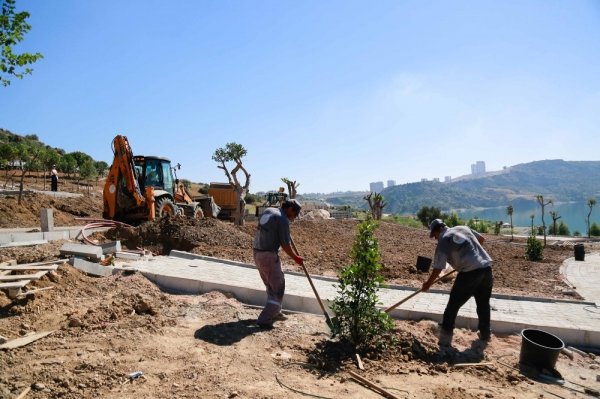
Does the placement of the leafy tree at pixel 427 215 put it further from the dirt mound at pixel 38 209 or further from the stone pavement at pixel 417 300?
the stone pavement at pixel 417 300

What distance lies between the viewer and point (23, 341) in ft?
13.0

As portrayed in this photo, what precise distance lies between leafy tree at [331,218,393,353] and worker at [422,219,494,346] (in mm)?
871

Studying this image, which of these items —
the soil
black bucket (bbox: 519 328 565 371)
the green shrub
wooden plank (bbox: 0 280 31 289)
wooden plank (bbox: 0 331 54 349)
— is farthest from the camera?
the green shrub

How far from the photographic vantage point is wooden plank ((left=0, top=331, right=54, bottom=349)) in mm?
3821

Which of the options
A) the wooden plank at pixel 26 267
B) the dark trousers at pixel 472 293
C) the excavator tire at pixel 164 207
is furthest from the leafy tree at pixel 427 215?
the wooden plank at pixel 26 267

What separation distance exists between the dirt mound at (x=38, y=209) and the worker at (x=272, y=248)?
12.1 m

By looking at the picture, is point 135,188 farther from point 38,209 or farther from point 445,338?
point 445,338

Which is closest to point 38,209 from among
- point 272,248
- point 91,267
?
point 91,267

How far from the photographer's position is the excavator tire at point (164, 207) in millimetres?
12656

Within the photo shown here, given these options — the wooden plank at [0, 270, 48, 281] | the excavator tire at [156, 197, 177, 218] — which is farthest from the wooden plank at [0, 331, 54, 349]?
the excavator tire at [156, 197, 177, 218]

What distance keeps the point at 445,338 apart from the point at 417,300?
166 centimetres

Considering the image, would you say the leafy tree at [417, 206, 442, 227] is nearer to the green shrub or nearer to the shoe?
the green shrub

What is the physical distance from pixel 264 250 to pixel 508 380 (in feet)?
10.2

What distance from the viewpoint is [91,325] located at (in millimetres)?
4531
